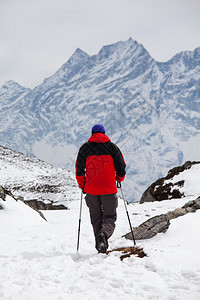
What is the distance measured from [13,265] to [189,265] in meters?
3.11

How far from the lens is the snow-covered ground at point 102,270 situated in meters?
3.70

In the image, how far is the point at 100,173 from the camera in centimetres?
620

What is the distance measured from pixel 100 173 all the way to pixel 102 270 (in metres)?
2.22

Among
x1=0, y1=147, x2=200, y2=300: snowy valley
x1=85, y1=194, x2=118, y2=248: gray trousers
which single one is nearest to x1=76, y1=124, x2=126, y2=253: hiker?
x1=85, y1=194, x2=118, y2=248: gray trousers

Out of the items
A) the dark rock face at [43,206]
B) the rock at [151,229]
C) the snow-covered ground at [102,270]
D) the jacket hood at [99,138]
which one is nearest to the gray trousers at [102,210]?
the snow-covered ground at [102,270]

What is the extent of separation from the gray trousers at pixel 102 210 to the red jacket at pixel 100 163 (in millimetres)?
163

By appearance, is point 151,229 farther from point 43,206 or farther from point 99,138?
point 43,206

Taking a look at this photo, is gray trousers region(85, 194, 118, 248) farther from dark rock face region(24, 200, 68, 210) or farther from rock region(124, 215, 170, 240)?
dark rock face region(24, 200, 68, 210)

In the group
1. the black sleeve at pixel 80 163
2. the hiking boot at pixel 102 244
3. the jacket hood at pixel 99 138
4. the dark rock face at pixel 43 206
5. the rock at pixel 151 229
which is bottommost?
the dark rock face at pixel 43 206

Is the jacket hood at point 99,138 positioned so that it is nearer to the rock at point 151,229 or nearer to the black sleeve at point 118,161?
the black sleeve at point 118,161

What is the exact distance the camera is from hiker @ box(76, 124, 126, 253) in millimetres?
6191

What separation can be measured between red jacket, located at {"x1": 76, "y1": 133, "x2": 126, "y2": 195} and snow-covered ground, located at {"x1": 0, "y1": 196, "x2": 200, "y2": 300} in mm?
1474

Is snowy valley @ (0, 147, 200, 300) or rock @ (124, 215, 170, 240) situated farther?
rock @ (124, 215, 170, 240)

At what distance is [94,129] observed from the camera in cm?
634
